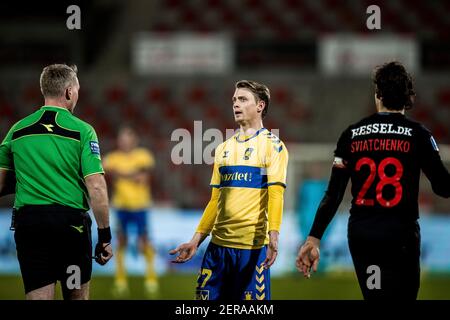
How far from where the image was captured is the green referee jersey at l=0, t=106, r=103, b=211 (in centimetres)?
447

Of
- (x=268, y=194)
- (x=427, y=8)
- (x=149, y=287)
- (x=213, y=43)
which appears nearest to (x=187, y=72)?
(x=213, y=43)

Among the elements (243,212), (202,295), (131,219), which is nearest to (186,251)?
(202,295)

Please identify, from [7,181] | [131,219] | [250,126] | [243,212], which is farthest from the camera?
[131,219]

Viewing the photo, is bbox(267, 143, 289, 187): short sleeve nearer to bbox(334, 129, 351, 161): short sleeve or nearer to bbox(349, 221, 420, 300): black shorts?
bbox(334, 129, 351, 161): short sleeve

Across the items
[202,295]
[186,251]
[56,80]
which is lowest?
[202,295]

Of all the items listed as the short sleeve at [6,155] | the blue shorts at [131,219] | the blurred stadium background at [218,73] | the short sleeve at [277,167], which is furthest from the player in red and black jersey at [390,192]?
the blurred stadium background at [218,73]

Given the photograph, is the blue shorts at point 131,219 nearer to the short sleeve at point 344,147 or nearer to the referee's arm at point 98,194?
the referee's arm at point 98,194

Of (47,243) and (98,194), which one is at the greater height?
(98,194)

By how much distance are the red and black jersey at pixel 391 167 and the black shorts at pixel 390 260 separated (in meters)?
0.08

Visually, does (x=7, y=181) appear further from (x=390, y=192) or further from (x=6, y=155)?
(x=390, y=192)

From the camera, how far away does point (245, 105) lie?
5.01m

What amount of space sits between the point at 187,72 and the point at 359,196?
11578 millimetres

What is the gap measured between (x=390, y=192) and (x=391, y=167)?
0.14 meters

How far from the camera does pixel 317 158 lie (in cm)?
1180
